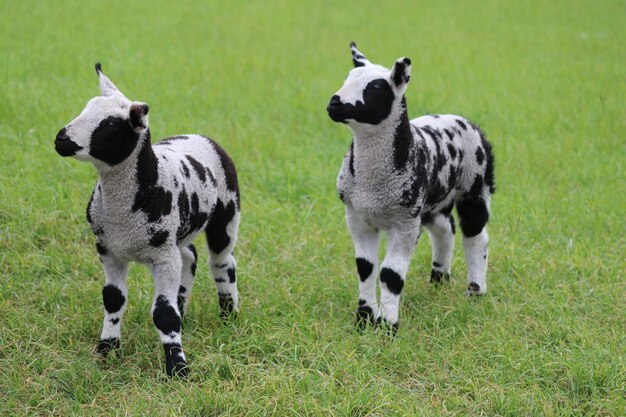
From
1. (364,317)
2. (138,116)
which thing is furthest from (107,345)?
(364,317)

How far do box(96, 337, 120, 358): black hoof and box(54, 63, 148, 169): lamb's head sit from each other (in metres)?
1.15

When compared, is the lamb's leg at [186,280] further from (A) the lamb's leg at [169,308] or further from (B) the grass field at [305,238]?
(A) the lamb's leg at [169,308]

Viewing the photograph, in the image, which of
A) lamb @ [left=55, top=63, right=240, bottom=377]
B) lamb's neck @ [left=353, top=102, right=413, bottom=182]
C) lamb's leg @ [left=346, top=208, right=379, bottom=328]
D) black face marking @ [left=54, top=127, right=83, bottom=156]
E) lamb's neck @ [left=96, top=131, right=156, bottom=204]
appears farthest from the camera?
lamb's leg @ [left=346, top=208, right=379, bottom=328]

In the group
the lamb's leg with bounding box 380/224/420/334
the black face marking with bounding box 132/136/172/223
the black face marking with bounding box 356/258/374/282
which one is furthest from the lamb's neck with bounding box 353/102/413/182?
the black face marking with bounding box 132/136/172/223

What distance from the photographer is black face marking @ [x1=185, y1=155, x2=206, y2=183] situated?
16.8ft

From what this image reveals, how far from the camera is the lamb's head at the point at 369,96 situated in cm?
498

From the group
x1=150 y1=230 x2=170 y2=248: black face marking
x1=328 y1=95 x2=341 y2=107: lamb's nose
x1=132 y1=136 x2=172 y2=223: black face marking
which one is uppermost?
x1=328 y1=95 x2=341 y2=107: lamb's nose

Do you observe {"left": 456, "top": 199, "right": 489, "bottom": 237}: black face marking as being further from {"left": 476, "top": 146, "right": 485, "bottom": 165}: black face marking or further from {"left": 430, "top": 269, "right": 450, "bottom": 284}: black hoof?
{"left": 430, "top": 269, "right": 450, "bottom": 284}: black hoof

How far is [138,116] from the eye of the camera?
14.5ft

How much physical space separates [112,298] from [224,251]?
85cm

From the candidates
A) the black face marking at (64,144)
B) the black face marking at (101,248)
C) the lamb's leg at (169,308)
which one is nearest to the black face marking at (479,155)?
the lamb's leg at (169,308)

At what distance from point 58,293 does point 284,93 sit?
19.4ft

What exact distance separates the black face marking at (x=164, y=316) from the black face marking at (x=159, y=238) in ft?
1.05

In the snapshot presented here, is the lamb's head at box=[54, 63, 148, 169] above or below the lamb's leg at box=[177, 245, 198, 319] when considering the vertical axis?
above
